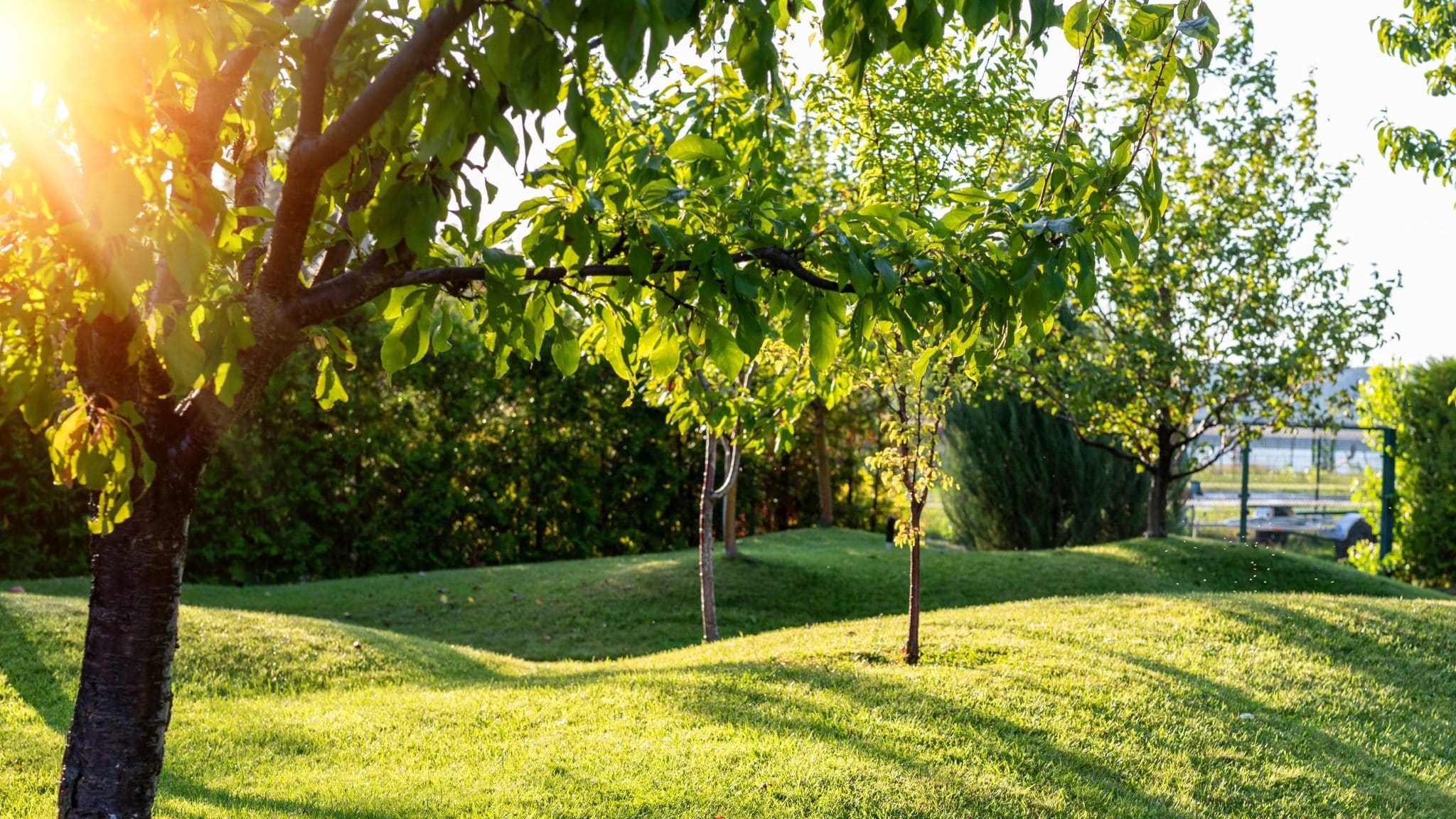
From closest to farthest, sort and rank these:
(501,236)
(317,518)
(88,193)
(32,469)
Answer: (88,193), (501,236), (32,469), (317,518)

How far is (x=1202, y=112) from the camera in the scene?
11867 millimetres

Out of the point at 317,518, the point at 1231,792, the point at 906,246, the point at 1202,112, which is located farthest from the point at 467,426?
the point at 906,246

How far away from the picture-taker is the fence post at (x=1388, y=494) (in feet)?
47.9

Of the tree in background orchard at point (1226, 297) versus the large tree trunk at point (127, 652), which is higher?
the tree in background orchard at point (1226, 297)

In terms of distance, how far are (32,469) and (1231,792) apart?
11.1 m

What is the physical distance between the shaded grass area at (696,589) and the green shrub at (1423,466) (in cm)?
234

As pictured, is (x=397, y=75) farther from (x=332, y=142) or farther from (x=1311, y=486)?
(x=1311, y=486)

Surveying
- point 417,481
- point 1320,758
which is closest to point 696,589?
point 417,481

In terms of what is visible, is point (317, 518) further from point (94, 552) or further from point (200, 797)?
point (94, 552)

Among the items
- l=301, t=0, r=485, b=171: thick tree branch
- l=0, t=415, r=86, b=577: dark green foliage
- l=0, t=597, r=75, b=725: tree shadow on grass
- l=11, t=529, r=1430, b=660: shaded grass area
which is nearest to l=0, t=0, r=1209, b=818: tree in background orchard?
l=301, t=0, r=485, b=171: thick tree branch

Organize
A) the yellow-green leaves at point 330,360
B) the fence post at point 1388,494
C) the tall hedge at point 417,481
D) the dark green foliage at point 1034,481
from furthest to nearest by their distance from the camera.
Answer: the dark green foliage at point 1034,481
the fence post at point 1388,494
the tall hedge at point 417,481
the yellow-green leaves at point 330,360

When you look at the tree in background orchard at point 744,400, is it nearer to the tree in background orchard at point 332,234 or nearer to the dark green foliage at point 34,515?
the tree in background orchard at point 332,234

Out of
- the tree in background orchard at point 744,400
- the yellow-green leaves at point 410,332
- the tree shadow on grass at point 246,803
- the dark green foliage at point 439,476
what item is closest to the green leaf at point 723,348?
the yellow-green leaves at point 410,332

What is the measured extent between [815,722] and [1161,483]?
858cm
